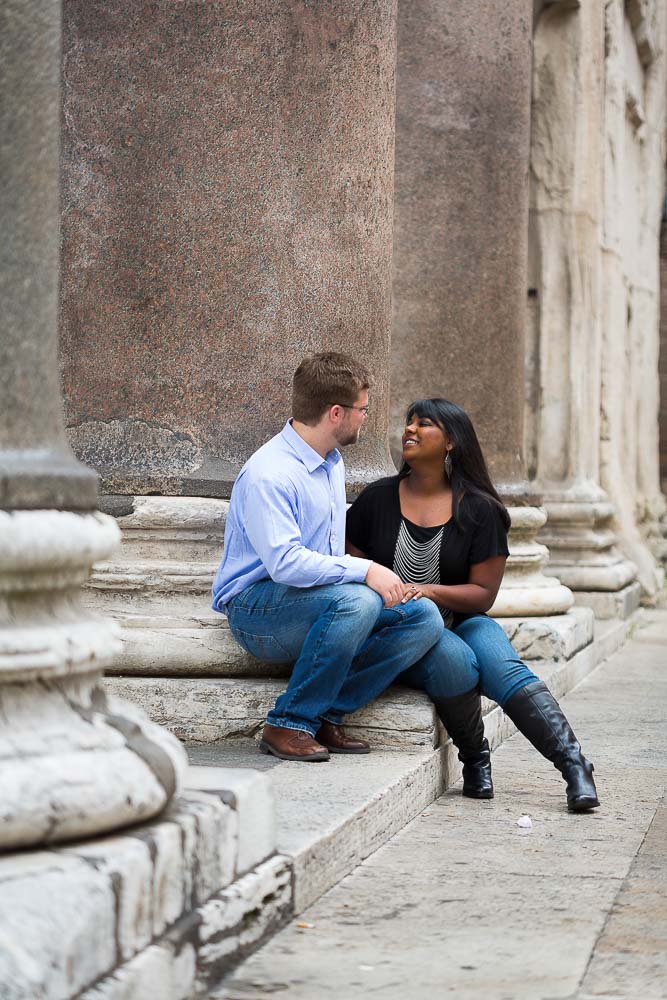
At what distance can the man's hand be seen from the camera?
14.3 feet

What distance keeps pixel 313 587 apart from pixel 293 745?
439 mm

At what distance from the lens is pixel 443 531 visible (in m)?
4.93

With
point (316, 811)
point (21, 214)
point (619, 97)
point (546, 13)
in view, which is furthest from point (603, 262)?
point (21, 214)

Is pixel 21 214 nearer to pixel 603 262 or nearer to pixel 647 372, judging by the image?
pixel 603 262

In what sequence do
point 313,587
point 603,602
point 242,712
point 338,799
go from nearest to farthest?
point 338,799 → point 313,587 → point 242,712 → point 603,602

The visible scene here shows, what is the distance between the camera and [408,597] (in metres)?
4.63

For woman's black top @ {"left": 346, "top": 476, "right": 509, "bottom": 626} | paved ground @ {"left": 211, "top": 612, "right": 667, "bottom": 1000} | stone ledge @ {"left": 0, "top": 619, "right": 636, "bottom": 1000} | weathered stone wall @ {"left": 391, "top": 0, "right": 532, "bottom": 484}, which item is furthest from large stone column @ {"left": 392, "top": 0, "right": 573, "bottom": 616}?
stone ledge @ {"left": 0, "top": 619, "right": 636, "bottom": 1000}

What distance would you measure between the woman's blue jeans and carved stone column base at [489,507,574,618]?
8.11 feet

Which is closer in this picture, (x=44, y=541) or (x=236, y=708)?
(x=44, y=541)

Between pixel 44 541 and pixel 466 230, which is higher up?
pixel 466 230

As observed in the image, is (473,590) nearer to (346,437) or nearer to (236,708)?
(346,437)

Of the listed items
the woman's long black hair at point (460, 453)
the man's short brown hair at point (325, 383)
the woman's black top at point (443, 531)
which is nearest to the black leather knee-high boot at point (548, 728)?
the woman's black top at point (443, 531)

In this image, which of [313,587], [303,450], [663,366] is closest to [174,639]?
[313,587]

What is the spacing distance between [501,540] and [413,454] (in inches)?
15.2
